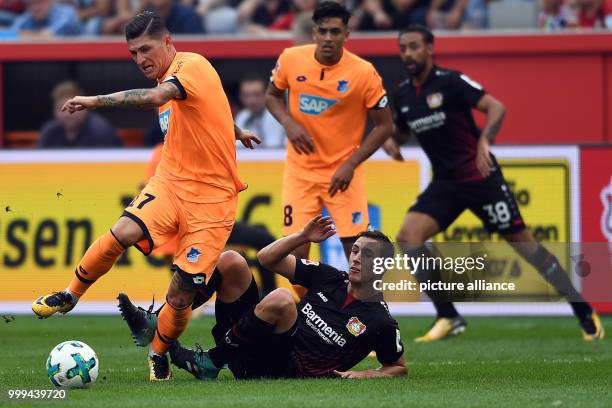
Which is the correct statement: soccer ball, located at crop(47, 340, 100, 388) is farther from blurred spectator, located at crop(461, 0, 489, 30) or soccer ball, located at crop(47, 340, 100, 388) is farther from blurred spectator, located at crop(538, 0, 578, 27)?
blurred spectator, located at crop(461, 0, 489, 30)

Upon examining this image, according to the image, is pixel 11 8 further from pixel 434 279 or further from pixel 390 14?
pixel 434 279

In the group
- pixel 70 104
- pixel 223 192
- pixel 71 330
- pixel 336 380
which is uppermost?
pixel 70 104

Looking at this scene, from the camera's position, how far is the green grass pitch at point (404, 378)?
7.68 m

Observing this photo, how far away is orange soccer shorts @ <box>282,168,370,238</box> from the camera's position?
10.7 meters

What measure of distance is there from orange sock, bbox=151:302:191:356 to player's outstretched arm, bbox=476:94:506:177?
3393 mm

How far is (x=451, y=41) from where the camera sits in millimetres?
15312

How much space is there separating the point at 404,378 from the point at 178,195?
1887 millimetres

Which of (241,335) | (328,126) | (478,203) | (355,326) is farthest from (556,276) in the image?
(241,335)

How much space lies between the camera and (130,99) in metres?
8.06

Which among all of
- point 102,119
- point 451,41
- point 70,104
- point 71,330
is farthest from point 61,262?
point 70,104

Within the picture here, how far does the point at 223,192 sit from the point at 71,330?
403 centimetres

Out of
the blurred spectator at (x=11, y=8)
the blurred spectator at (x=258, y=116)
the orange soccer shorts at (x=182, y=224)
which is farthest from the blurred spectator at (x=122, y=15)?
the orange soccer shorts at (x=182, y=224)

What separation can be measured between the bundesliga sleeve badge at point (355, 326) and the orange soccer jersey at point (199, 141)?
1196 mm

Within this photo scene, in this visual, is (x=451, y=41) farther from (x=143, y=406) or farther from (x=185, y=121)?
(x=143, y=406)
